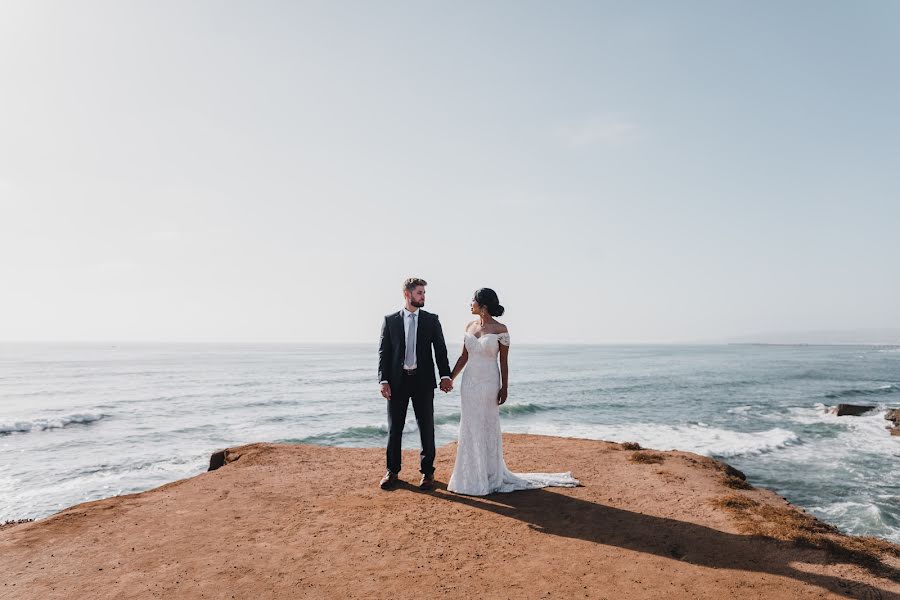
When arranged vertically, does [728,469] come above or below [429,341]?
below

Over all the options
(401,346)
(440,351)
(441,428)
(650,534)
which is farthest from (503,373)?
(441,428)

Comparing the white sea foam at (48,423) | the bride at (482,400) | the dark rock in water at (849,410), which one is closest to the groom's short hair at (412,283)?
the bride at (482,400)

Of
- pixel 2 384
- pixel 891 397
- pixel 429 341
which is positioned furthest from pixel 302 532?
pixel 2 384

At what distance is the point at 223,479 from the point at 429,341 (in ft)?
13.3

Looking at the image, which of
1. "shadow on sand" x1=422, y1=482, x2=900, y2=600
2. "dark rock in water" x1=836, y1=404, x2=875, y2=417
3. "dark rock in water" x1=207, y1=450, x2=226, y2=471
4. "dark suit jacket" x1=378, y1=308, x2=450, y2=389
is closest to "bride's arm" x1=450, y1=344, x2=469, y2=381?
"dark suit jacket" x1=378, y1=308, x2=450, y2=389

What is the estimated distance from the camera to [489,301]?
715 centimetres

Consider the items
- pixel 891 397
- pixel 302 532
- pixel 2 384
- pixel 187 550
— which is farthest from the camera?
pixel 2 384

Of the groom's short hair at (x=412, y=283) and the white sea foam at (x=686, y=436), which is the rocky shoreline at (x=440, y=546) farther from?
the white sea foam at (x=686, y=436)

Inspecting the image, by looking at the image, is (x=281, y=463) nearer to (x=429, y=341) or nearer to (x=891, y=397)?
(x=429, y=341)

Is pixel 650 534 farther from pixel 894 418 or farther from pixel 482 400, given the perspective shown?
pixel 894 418

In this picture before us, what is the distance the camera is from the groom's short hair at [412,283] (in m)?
7.37

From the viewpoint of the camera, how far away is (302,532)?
5.71 metres

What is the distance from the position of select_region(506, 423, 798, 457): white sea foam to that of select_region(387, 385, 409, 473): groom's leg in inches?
442

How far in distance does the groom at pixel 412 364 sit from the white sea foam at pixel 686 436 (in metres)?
11.1
